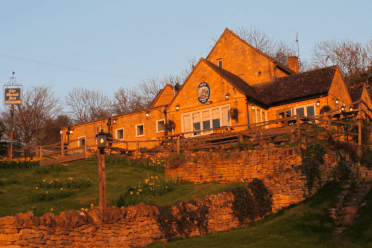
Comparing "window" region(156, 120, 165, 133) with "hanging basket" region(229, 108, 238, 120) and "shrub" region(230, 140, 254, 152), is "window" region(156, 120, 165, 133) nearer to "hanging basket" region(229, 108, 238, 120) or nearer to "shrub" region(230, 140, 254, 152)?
"hanging basket" region(229, 108, 238, 120)

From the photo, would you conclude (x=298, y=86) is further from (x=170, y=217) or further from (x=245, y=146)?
(x=170, y=217)

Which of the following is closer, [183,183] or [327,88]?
[183,183]

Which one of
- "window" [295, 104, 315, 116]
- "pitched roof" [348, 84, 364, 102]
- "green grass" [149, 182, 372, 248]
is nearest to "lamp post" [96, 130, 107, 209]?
"green grass" [149, 182, 372, 248]

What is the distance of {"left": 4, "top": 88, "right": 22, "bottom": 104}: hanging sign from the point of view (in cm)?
3033

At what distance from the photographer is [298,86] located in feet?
88.2

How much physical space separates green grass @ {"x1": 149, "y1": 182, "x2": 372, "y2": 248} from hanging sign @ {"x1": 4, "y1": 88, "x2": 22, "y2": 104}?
73.5 ft

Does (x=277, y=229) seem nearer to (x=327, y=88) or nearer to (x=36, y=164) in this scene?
(x=327, y=88)

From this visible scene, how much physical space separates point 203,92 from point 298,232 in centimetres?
1650

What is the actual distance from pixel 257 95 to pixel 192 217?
16.4 metres

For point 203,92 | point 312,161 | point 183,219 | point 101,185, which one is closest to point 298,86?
point 203,92

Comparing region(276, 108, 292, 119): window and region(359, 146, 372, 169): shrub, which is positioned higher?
region(276, 108, 292, 119): window

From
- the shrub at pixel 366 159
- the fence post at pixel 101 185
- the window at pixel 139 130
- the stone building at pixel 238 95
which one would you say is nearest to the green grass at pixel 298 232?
the fence post at pixel 101 185

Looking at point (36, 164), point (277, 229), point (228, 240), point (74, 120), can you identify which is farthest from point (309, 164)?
point (74, 120)

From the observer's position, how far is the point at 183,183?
63.4 ft
